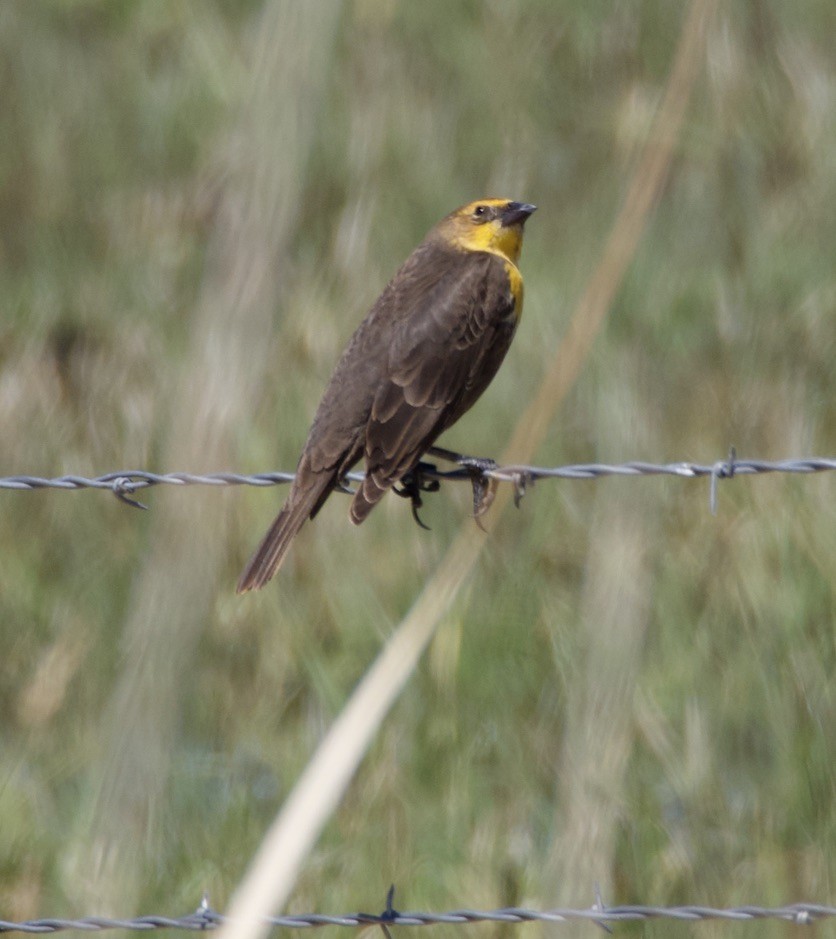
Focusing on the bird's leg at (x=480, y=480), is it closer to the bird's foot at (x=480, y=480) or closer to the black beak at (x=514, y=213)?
the bird's foot at (x=480, y=480)

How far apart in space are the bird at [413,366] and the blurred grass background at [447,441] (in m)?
0.30

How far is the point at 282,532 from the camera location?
169 inches

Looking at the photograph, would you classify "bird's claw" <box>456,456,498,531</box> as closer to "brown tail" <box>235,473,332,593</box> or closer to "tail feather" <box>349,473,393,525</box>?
"tail feather" <box>349,473,393,525</box>

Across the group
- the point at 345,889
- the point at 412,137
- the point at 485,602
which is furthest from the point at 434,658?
the point at 412,137

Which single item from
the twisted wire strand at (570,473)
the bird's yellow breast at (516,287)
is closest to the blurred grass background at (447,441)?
the twisted wire strand at (570,473)

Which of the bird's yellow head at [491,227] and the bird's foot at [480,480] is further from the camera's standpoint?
the bird's yellow head at [491,227]

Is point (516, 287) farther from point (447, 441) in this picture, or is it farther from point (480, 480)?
point (480, 480)

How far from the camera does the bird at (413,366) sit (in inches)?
172

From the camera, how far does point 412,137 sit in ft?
19.6

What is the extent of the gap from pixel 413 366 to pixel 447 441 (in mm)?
685

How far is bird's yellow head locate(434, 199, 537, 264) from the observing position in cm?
525

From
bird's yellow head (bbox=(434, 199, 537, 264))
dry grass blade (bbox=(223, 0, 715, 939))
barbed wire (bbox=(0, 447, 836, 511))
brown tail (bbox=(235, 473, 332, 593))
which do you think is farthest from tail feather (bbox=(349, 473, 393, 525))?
dry grass blade (bbox=(223, 0, 715, 939))

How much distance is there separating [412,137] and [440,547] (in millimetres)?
1952

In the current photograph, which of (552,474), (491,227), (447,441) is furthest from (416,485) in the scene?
(552,474)
